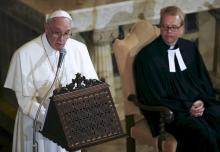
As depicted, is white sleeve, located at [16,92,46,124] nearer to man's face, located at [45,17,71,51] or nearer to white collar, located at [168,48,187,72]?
man's face, located at [45,17,71,51]

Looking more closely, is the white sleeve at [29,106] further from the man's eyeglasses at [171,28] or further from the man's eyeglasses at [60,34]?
the man's eyeglasses at [171,28]

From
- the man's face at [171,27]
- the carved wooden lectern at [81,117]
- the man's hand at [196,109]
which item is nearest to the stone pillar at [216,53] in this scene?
the man's hand at [196,109]

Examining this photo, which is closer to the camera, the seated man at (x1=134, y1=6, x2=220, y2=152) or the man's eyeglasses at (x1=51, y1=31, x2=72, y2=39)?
the man's eyeglasses at (x1=51, y1=31, x2=72, y2=39)

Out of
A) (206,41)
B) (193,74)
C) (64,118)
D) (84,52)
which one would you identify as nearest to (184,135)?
(193,74)

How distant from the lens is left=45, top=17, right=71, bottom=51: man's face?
5.31 meters

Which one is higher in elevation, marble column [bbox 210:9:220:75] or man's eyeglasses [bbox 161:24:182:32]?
man's eyeglasses [bbox 161:24:182:32]

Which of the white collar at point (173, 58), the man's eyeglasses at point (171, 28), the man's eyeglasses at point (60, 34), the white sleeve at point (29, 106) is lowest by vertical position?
the white sleeve at point (29, 106)

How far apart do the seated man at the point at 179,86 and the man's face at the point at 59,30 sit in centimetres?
102

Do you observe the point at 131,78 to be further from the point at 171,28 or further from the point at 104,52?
the point at 104,52

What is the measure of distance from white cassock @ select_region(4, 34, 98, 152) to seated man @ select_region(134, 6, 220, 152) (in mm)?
663

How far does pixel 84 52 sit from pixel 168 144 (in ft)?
3.51

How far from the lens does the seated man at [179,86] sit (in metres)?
6.02

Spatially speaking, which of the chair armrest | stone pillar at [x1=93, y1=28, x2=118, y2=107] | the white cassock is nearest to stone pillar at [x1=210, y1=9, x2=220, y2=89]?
stone pillar at [x1=93, y1=28, x2=118, y2=107]

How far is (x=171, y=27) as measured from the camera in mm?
5988
